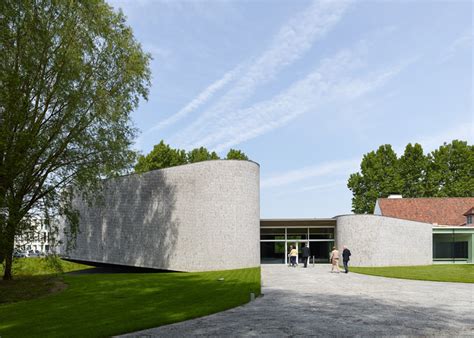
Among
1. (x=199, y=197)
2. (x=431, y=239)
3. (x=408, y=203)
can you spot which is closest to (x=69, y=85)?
(x=199, y=197)

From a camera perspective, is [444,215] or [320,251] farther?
[444,215]

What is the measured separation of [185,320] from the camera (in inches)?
400

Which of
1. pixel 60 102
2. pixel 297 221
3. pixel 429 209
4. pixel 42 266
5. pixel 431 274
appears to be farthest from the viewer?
pixel 429 209

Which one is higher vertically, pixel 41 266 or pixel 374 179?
pixel 374 179

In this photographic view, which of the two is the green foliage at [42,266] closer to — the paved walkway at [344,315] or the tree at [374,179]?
the paved walkway at [344,315]

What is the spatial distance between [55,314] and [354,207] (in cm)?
5010

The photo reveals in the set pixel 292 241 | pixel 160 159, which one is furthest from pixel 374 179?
pixel 160 159

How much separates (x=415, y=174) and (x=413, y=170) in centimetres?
59

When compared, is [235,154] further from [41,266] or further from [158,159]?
[41,266]

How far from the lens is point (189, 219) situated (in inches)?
1053

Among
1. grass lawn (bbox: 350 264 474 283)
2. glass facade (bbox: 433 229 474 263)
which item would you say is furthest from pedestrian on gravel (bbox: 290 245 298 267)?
glass facade (bbox: 433 229 474 263)

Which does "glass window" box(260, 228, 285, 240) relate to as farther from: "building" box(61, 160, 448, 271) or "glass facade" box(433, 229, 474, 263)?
"glass facade" box(433, 229, 474, 263)

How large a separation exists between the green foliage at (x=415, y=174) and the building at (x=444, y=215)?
11.0 metres

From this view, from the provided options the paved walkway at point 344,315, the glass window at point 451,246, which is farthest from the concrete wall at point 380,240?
the paved walkway at point 344,315
